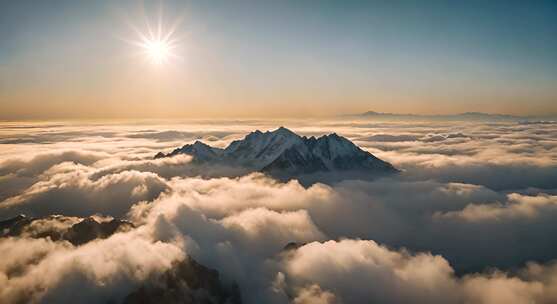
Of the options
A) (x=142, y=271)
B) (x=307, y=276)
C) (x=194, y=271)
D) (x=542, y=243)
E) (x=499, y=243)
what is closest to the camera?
(x=307, y=276)

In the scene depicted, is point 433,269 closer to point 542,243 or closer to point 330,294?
point 330,294

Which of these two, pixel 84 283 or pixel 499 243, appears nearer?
pixel 84 283

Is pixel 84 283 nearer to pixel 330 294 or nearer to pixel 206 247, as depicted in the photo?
pixel 206 247

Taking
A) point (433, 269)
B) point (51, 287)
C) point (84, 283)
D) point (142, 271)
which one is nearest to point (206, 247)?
point (142, 271)

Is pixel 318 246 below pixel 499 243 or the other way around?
the other way around

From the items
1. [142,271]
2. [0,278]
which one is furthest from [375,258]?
[0,278]

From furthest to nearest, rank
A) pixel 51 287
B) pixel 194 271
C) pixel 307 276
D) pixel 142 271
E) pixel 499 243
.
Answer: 1. pixel 499 243
2. pixel 194 271
3. pixel 142 271
4. pixel 307 276
5. pixel 51 287
